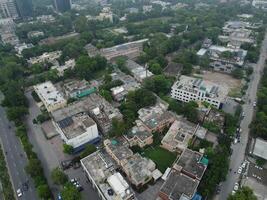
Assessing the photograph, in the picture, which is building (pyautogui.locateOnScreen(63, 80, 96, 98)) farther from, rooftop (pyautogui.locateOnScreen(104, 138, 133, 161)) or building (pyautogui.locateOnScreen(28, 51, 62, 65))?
rooftop (pyautogui.locateOnScreen(104, 138, 133, 161))

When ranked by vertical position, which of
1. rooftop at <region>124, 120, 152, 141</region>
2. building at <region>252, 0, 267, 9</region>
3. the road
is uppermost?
building at <region>252, 0, 267, 9</region>

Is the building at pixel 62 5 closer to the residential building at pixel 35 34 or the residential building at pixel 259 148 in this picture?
the residential building at pixel 35 34

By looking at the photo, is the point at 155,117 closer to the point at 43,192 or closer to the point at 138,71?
the point at 138,71

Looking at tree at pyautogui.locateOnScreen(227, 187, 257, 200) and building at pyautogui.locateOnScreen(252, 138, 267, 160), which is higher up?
tree at pyautogui.locateOnScreen(227, 187, 257, 200)

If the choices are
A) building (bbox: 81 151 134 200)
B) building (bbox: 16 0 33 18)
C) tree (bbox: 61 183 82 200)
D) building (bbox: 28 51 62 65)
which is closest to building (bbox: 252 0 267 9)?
building (bbox: 28 51 62 65)

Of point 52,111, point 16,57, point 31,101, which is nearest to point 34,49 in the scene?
point 16,57

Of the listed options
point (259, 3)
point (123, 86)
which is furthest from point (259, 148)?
point (259, 3)

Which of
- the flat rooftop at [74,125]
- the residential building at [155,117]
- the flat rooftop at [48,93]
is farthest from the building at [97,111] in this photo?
the residential building at [155,117]
